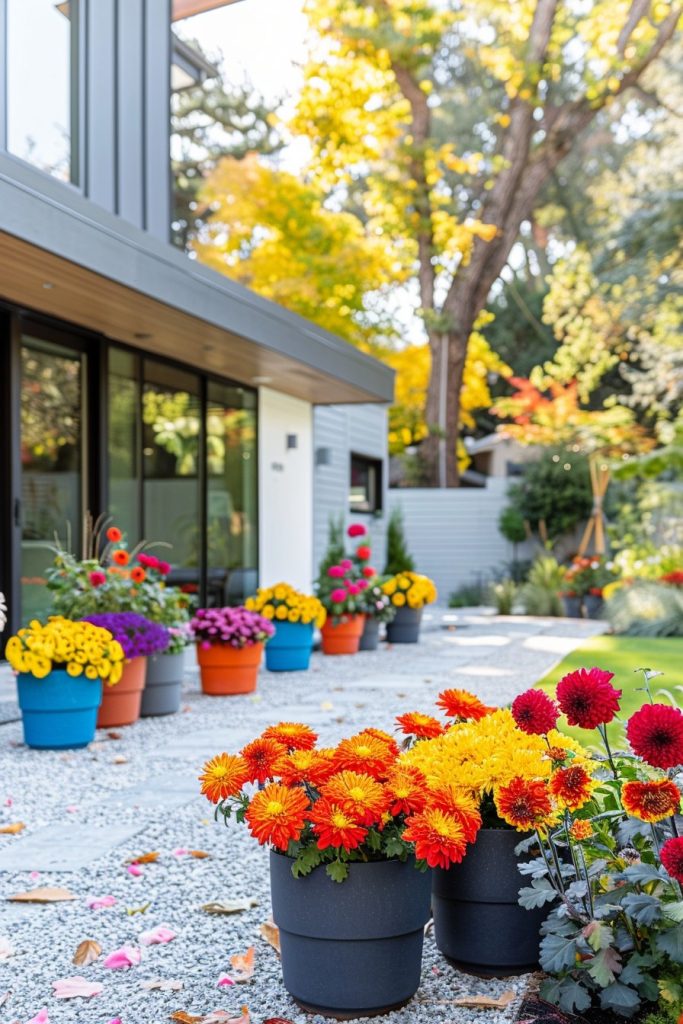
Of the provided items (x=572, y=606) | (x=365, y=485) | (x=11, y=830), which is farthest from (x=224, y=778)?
(x=365, y=485)

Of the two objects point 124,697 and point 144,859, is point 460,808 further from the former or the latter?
point 124,697

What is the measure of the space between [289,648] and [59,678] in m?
3.55

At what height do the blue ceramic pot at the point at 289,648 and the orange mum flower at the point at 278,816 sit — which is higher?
the orange mum flower at the point at 278,816

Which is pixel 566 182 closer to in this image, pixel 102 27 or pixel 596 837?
pixel 102 27

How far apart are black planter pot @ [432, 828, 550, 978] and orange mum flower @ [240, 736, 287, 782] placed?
1.52ft

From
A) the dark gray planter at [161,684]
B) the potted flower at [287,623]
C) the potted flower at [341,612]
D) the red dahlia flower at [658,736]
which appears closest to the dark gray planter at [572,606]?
the potted flower at [341,612]

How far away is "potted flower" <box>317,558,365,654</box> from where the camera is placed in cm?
1026

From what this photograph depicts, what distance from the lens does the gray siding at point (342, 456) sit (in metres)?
14.7

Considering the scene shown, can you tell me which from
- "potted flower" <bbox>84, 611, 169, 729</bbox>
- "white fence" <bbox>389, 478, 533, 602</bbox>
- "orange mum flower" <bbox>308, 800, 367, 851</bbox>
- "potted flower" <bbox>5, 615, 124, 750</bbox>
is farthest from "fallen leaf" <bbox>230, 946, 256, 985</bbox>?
"white fence" <bbox>389, 478, 533, 602</bbox>

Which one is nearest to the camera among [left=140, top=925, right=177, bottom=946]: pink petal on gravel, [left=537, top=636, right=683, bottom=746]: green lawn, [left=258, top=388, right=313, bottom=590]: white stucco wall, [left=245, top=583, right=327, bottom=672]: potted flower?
[left=140, top=925, right=177, bottom=946]: pink petal on gravel

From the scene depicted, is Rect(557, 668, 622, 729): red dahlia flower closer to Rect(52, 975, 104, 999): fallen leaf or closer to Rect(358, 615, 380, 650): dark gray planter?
Rect(52, 975, 104, 999): fallen leaf

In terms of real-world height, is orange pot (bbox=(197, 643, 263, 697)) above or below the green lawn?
above

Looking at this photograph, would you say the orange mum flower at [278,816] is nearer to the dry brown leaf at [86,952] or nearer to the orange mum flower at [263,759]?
the orange mum flower at [263,759]

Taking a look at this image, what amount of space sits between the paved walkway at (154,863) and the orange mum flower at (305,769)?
514 millimetres
